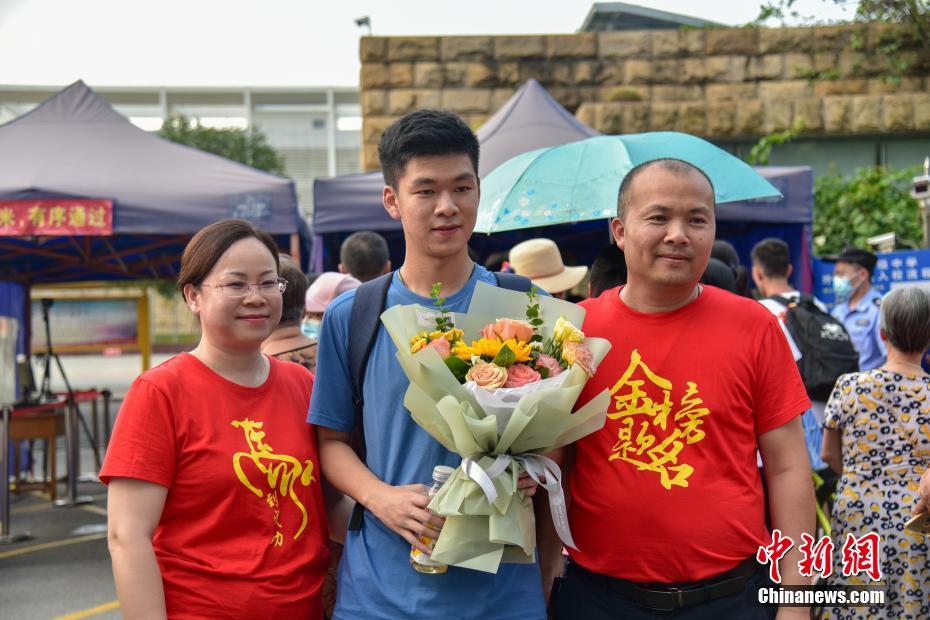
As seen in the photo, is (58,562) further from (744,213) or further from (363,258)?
Answer: (744,213)

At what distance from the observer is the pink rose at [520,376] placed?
175 centimetres

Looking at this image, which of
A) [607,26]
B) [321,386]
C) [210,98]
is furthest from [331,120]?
[321,386]

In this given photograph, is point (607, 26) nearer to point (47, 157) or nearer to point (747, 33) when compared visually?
point (747, 33)

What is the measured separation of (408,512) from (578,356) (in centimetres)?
49

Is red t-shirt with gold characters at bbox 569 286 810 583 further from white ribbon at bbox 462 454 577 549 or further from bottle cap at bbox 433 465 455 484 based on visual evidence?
bottle cap at bbox 433 465 455 484

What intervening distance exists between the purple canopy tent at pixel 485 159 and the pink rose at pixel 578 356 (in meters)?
5.16

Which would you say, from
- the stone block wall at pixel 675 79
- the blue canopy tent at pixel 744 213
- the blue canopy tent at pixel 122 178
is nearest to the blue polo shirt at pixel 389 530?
the blue canopy tent at pixel 122 178

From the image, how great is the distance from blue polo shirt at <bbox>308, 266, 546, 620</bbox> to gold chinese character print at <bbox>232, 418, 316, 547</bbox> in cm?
12

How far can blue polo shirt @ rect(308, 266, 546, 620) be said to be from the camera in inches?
73.7

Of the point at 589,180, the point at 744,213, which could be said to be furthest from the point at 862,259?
the point at 589,180

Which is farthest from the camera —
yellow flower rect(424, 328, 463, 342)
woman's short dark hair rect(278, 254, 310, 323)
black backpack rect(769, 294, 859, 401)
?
black backpack rect(769, 294, 859, 401)

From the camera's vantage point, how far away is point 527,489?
1844 mm

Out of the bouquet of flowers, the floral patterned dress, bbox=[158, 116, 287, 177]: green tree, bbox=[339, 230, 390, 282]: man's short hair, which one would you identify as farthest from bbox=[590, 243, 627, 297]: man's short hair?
bbox=[158, 116, 287, 177]: green tree

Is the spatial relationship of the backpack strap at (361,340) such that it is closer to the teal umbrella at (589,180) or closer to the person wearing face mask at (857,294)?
the teal umbrella at (589,180)
